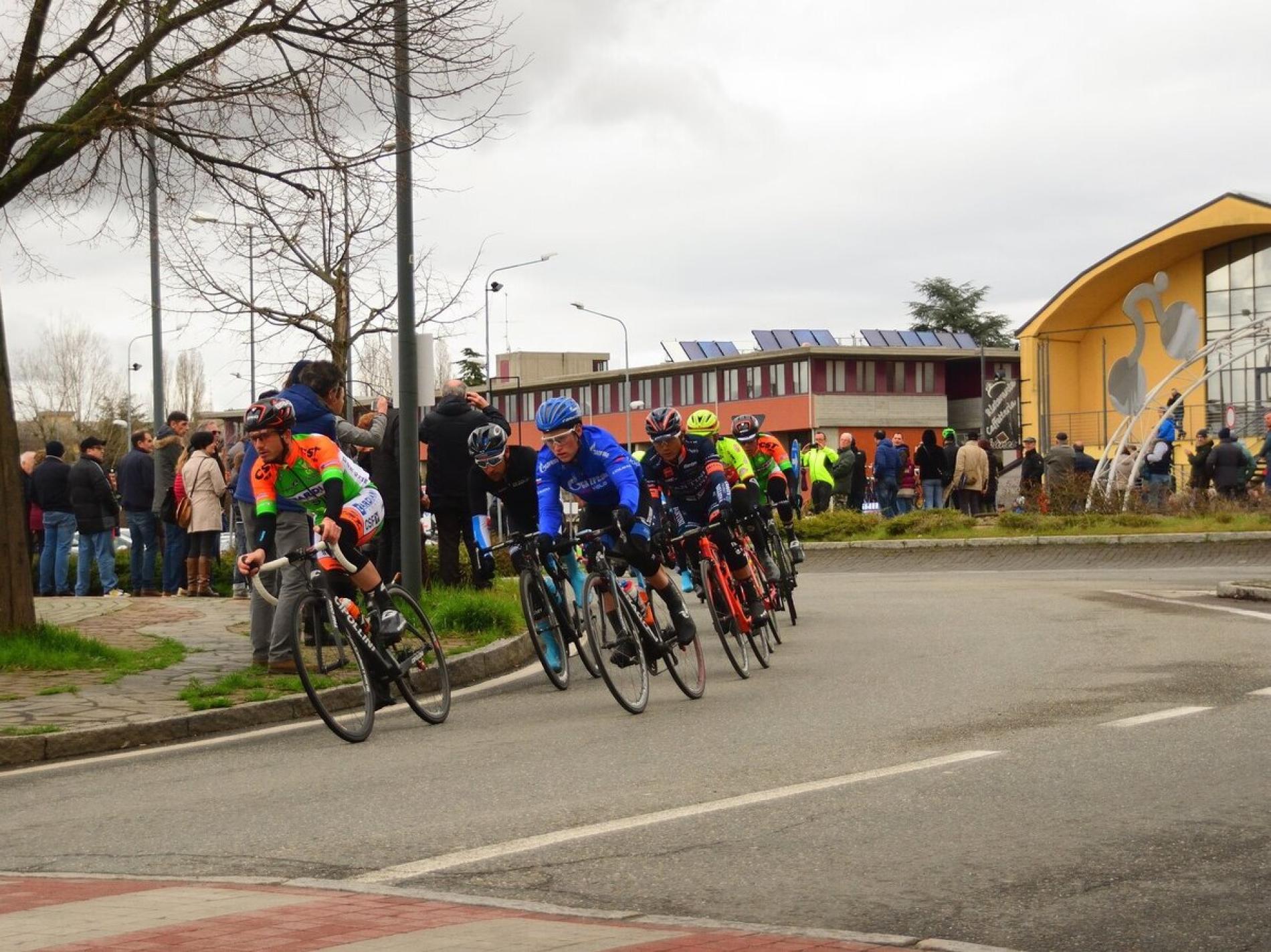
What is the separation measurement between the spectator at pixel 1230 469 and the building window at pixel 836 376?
5959cm

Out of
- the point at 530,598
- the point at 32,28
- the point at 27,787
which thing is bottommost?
the point at 27,787

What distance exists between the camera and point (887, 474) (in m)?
33.8

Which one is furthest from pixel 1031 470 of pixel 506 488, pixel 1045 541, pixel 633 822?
pixel 633 822

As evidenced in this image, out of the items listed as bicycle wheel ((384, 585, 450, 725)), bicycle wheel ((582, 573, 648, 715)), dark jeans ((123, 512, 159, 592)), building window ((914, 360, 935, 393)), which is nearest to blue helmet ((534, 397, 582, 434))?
bicycle wheel ((582, 573, 648, 715))

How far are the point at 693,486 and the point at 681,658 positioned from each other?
228 cm

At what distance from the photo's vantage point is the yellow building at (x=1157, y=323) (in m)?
56.1

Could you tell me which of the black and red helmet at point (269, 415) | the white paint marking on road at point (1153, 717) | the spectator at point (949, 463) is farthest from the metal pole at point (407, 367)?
the spectator at point (949, 463)

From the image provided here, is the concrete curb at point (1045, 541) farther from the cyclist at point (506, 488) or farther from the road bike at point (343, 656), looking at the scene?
the road bike at point (343, 656)

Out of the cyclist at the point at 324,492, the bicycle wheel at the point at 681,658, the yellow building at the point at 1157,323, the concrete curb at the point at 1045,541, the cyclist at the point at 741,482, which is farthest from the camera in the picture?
the yellow building at the point at 1157,323

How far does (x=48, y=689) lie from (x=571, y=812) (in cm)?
568

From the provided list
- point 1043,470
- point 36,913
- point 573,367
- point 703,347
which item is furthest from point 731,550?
point 573,367

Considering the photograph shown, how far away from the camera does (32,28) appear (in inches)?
528

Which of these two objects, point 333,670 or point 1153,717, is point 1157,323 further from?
point 333,670

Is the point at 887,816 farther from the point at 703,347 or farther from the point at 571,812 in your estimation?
the point at 703,347
